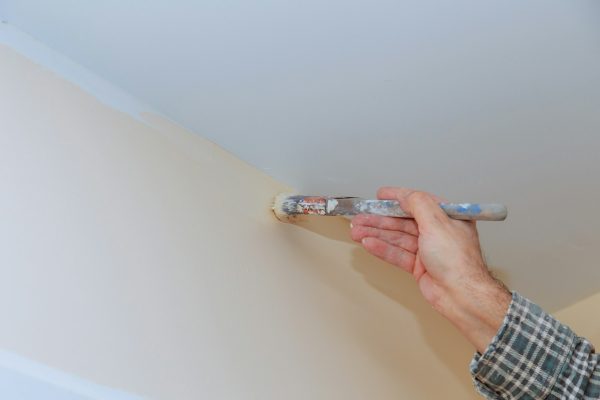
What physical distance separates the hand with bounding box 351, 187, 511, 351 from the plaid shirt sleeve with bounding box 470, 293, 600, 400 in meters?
0.04

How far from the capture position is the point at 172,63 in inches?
43.8

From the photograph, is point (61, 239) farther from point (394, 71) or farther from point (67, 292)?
point (394, 71)

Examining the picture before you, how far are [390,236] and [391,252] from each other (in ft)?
0.12

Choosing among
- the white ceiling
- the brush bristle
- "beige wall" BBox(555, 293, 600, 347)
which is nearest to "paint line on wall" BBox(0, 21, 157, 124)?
the white ceiling

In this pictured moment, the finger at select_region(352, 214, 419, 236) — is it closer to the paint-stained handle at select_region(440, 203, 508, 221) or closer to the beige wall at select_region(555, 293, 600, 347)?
the paint-stained handle at select_region(440, 203, 508, 221)

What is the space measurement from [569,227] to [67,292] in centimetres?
144

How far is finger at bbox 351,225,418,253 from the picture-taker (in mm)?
1338

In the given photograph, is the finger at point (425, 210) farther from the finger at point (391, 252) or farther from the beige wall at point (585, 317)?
the beige wall at point (585, 317)

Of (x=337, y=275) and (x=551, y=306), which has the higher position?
(x=337, y=275)

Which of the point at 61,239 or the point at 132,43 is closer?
the point at 61,239

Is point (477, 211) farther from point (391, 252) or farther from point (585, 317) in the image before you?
point (585, 317)

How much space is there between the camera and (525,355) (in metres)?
1.06

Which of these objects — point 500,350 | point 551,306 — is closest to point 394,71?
point 500,350

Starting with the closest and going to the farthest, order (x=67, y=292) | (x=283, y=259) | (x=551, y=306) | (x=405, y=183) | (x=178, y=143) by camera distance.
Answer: (x=67, y=292) < (x=178, y=143) < (x=283, y=259) < (x=405, y=183) < (x=551, y=306)
